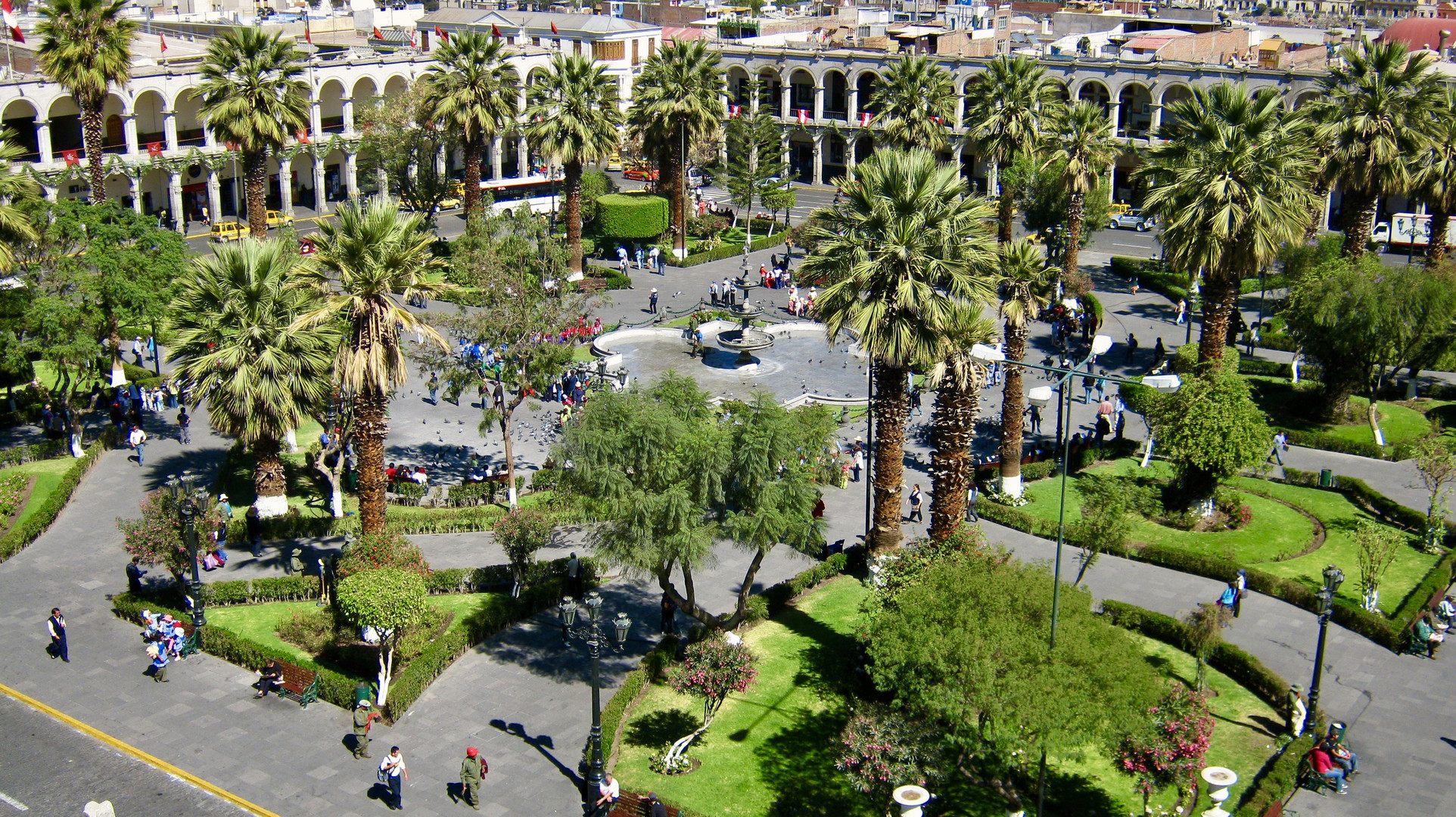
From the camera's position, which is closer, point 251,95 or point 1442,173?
point 251,95

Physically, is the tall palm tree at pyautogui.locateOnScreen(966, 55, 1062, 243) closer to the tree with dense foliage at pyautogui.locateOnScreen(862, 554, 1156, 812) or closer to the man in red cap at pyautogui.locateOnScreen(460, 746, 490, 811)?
the tree with dense foliage at pyautogui.locateOnScreen(862, 554, 1156, 812)

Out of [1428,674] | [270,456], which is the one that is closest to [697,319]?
[270,456]

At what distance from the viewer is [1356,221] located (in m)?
50.8

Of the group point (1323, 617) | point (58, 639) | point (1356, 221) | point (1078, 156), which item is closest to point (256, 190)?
point (58, 639)

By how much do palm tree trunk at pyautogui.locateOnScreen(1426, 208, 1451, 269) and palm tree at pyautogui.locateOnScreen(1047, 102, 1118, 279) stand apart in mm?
12665

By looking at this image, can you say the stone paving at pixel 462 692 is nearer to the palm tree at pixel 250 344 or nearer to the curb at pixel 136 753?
the curb at pixel 136 753

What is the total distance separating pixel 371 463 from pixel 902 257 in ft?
45.6

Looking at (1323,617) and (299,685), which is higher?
(1323,617)

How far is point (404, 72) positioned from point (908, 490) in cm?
5548

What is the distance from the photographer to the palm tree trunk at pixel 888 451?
1268 inches

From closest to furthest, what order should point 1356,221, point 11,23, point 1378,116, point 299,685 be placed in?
point 299,685
point 1378,116
point 1356,221
point 11,23

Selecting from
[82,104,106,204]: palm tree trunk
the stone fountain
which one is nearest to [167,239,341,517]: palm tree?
A: [82,104,106,204]: palm tree trunk

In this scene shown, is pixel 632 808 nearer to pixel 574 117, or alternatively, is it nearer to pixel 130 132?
pixel 574 117

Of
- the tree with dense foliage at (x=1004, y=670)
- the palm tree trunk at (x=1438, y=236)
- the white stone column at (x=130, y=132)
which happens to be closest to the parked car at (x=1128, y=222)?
the palm tree trunk at (x=1438, y=236)
